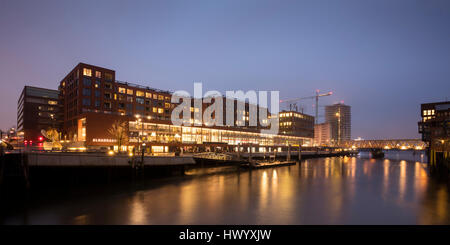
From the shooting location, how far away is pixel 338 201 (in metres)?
29.0

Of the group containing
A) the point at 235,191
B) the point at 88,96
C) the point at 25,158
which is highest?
the point at 88,96

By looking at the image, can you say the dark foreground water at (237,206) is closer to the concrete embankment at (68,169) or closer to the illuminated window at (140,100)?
the concrete embankment at (68,169)

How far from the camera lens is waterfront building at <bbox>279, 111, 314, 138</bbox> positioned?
571 feet

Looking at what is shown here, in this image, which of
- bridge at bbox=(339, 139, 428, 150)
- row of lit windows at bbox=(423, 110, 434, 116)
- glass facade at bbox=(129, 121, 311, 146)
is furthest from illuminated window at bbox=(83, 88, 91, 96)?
bridge at bbox=(339, 139, 428, 150)

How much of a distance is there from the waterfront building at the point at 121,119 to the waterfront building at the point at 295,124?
56226 mm

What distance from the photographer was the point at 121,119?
73.5 metres

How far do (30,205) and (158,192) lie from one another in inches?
499

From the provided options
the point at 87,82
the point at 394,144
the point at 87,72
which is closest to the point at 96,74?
the point at 87,72

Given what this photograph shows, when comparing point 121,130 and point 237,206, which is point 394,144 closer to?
point 121,130

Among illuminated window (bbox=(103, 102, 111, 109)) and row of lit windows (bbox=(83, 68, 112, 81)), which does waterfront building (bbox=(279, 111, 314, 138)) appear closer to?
illuminated window (bbox=(103, 102, 111, 109))

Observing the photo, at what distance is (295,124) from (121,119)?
129 meters

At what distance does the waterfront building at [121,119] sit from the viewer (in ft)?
232
